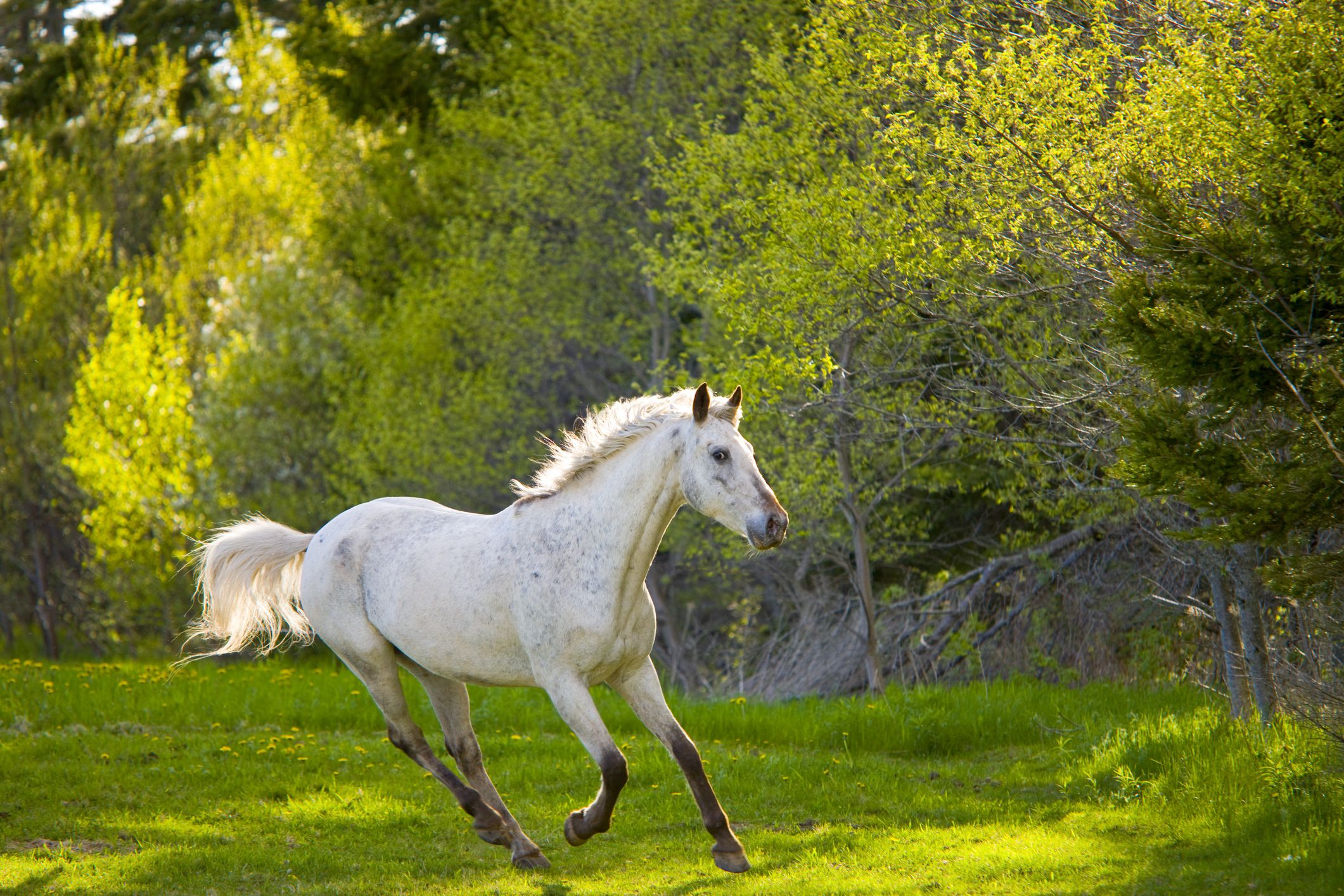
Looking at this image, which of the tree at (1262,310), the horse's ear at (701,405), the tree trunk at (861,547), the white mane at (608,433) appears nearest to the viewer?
the tree at (1262,310)

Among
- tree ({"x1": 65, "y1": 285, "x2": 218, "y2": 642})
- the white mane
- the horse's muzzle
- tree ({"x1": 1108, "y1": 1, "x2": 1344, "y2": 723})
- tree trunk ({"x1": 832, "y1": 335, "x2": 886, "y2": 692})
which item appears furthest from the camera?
tree ({"x1": 65, "y1": 285, "x2": 218, "y2": 642})

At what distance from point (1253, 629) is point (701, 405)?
3992mm

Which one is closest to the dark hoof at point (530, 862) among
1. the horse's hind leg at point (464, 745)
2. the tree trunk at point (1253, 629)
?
the horse's hind leg at point (464, 745)

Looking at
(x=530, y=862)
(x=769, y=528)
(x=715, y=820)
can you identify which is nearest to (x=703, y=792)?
(x=715, y=820)

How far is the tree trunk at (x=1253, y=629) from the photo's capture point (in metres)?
7.01

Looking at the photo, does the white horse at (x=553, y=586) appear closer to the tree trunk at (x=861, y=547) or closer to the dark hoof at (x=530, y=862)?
the dark hoof at (x=530, y=862)

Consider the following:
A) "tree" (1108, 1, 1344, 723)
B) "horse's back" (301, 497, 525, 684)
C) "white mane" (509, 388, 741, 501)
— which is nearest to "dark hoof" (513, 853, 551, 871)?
"horse's back" (301, 497, 525, 684)

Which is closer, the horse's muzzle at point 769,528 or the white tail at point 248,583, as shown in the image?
the horse's muzzle at point 769,528

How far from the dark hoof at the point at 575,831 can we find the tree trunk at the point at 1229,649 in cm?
428

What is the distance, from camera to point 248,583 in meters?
6.96

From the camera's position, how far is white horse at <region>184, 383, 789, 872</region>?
18.1 feet

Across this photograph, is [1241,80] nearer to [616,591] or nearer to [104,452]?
[616,591]

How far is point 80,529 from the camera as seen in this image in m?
16.7

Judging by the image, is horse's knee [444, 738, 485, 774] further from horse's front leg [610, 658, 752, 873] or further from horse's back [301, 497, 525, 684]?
horse's front leg [610, 658, 752, 873]
